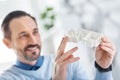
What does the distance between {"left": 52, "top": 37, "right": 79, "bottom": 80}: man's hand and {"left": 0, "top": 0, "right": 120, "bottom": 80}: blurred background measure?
0.10 m

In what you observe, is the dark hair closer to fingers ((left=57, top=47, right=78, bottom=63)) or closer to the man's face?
the man's face

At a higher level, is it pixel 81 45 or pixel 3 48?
pixel 3 48

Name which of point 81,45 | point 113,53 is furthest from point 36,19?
point 113,53

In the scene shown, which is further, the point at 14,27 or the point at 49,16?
the point at 49,16

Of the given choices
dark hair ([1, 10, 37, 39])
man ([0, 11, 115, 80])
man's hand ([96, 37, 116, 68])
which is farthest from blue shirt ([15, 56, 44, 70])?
man's hand ([96, 37, 116, 68])

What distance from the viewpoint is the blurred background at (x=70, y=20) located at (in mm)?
926

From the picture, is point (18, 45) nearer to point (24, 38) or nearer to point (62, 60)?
point (24, 38)

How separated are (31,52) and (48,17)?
0.60ft

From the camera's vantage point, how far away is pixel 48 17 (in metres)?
1.01

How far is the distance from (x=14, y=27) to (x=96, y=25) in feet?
1.02

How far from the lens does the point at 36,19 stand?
0.96 m

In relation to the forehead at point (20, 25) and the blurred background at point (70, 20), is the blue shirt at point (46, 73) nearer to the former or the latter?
the blurred background at point (70, 20)

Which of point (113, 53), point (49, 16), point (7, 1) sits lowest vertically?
point (113, 53)

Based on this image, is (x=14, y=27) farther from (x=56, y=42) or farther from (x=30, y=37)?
(x=56, y=42)
